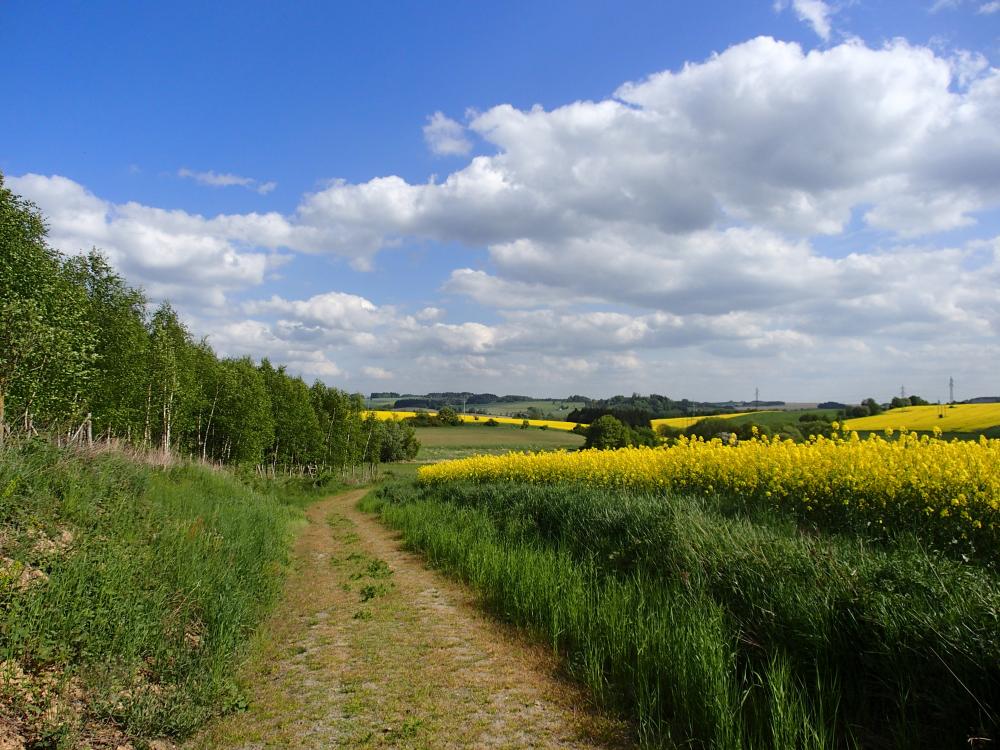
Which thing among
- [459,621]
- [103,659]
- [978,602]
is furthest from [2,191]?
[978,602]

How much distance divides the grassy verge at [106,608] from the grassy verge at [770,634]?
3519 millimetres

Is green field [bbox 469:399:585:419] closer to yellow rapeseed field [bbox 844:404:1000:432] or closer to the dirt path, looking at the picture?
yellow rapeseed field [bbox 844:404:1000:432]

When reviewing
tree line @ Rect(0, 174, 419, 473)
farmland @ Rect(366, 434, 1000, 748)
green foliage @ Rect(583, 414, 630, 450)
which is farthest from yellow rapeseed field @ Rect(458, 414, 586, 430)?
farmland @ Rect(366, 434, 1000, 748)

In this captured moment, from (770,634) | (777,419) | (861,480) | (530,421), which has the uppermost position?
(861,480)

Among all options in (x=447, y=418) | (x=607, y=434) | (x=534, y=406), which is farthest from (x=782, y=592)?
(x=534, y=406)

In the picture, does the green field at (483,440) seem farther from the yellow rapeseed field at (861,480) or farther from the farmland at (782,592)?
the farmland at (782,592)

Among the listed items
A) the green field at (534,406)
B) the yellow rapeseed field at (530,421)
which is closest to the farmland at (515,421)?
the yellow rapeseed field at (530,421)

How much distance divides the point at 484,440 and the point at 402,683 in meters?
78.0

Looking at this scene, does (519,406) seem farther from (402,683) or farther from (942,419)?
(402,683)

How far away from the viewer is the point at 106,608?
480cm

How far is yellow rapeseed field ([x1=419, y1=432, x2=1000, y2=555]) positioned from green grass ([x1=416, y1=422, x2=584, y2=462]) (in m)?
54.9

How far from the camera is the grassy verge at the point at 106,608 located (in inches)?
158

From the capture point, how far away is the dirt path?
4.30 metres

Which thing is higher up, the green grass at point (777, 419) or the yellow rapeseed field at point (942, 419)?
the yellow rapeseed field at point (942, 419)
